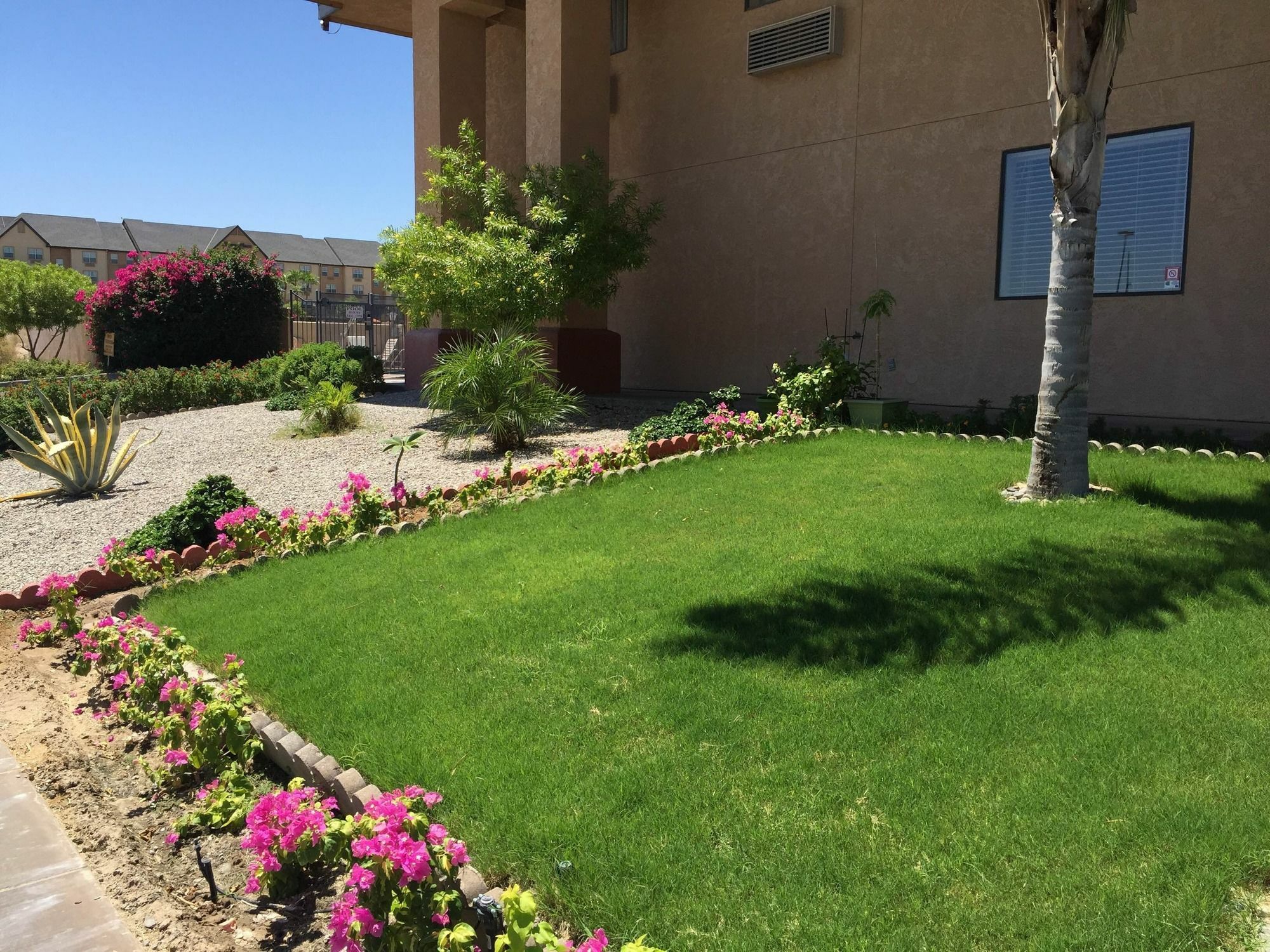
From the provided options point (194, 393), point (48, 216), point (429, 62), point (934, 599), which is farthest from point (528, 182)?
point (48, 216)

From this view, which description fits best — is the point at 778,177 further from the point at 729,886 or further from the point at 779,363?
the point at 729,886

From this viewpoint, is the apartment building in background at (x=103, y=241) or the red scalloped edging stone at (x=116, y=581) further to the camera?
the apartment building in background at (x=103, y=241)

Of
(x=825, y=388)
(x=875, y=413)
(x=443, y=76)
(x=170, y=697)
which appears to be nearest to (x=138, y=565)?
(x=170, y=697)

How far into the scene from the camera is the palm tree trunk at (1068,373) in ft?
21.5

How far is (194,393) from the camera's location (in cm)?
1652

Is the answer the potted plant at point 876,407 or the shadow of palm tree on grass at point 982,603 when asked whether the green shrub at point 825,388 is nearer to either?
the potted plant at point 876,407

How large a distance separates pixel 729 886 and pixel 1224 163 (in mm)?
9913

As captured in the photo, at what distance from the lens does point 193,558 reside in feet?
22.6

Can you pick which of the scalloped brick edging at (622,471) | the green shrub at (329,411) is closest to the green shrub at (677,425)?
the scalloped brick edging at (622,471)

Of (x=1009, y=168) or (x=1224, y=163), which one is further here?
(x=1009, y=168)

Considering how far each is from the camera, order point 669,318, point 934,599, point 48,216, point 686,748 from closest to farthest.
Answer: point 686,748 → point 934,599 → point 669,318 → point 48,216

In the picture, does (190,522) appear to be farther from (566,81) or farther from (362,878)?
(566,81)

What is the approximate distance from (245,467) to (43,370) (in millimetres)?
15493

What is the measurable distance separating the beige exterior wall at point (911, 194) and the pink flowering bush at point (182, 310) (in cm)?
1036
